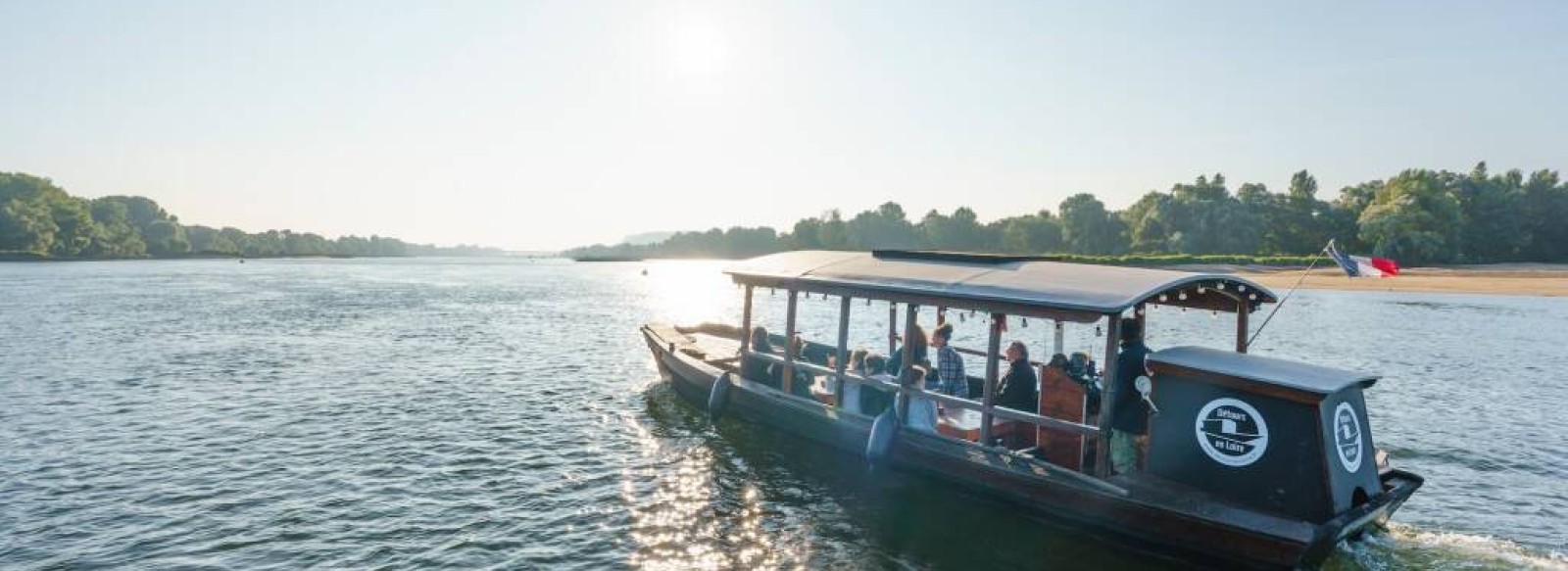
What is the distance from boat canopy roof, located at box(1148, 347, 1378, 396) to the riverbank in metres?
59.5

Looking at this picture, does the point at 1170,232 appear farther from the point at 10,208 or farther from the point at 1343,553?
the point at 10,208

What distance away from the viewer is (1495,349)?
98.1ft

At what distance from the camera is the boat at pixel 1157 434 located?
27.6 feet

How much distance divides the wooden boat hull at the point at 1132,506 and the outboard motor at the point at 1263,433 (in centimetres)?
28

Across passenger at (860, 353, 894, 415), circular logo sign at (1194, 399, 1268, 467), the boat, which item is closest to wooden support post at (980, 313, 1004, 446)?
the boat

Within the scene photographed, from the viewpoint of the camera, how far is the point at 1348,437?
8867 millimetres

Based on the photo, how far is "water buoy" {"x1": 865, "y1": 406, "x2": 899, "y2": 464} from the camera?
A: 39.4ft

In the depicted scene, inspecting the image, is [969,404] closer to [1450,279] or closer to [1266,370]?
[1266,370]

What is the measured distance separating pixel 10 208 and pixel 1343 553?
16208cm

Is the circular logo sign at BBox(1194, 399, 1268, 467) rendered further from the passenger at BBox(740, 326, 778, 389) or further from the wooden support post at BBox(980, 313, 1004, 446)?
the passenger at BBox(740, 326, 778, 389)

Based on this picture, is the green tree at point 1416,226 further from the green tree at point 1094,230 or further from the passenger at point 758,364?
the passenger at point 758,364

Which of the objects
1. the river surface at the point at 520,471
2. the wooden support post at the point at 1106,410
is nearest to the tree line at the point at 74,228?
the river surface at the point at 520,471

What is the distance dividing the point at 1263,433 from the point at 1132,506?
168 cm

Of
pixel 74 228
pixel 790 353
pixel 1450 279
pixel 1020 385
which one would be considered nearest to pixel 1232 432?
pixel 1020 385
